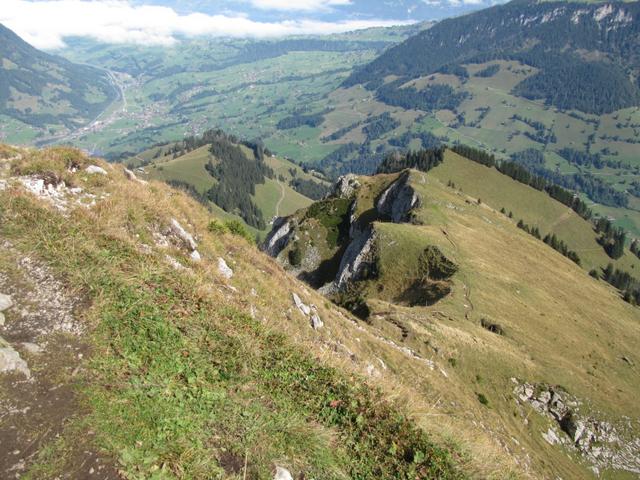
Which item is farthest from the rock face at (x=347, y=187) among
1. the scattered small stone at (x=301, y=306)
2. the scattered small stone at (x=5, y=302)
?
the scattered small stone at (x=5, y=302)

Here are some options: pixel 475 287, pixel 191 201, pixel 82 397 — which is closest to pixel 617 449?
pixel 475 287

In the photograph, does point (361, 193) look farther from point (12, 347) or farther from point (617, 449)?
point (12, 347)

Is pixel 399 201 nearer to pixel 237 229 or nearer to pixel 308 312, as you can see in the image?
pixel 237 229

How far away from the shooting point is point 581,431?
44.4 m

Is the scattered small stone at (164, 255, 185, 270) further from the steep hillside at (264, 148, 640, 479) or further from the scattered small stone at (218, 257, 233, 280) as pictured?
the steep hillside at (264, 148, 640, 479)

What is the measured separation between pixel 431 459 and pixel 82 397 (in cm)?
876

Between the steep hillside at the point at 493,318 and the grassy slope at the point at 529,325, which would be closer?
the steep hillside at the point at 493,318

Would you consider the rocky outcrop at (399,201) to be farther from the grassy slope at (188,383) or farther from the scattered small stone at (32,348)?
the scattered small stone at (32,348)

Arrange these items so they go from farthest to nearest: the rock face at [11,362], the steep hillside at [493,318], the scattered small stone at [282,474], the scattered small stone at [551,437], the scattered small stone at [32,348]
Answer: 1. the scattered small stone at [551,437]
2. the steep hillside at [493,318]
3. the scattered small stone at [32,348]
4. the rock face at [11,362]
5. the scattered small stone at [282,474]

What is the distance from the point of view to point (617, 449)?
4494 cm

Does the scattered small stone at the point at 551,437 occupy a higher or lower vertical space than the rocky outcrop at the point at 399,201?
lower

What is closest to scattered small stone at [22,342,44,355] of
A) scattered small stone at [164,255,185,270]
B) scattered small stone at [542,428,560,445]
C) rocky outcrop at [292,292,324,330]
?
scattered small stone at [164,255,185,270]

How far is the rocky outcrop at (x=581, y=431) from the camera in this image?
43.3 metres

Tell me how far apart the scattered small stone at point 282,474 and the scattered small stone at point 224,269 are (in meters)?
11.1
